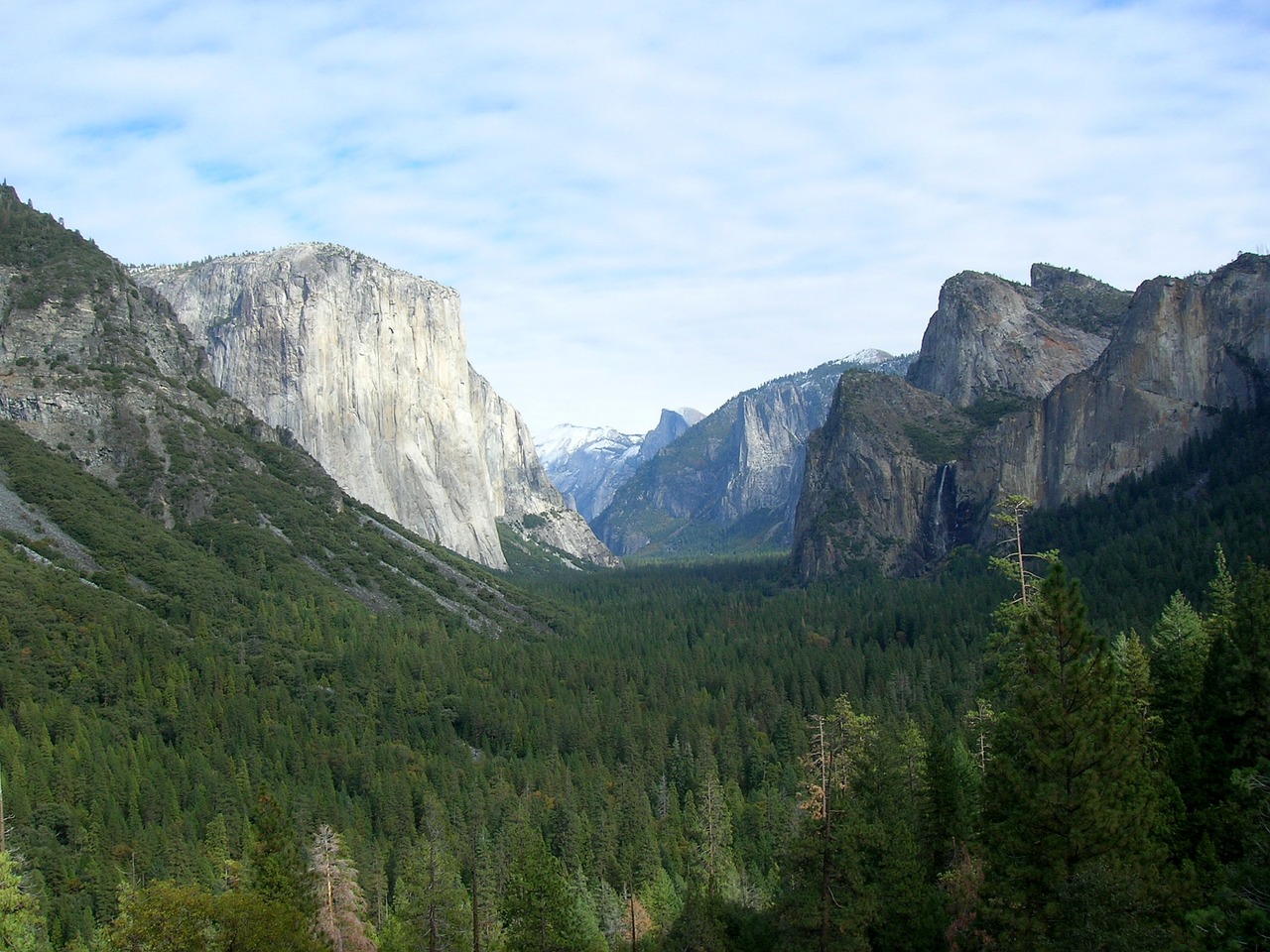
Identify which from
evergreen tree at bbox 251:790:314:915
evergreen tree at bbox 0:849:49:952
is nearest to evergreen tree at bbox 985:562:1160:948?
evergreen tree at bbox 251:790:314:915

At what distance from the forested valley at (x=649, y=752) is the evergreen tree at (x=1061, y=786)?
9 cm

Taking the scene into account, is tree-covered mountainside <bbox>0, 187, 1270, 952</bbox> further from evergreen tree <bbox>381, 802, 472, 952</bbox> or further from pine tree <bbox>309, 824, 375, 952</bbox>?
evergreen tree <bbox>381, 802, 472, 952</bbox>

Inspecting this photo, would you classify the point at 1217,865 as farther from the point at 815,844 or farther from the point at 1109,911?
the point at 815,844

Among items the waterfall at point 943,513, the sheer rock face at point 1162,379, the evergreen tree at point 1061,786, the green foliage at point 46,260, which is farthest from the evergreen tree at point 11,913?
the waterfall at point 943,513

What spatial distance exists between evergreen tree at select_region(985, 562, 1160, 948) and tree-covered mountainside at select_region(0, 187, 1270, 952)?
A: 0.09m

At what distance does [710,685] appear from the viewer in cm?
11006

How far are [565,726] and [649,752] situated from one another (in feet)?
36.6

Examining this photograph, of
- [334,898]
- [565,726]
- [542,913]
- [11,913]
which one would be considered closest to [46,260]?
[565,726]

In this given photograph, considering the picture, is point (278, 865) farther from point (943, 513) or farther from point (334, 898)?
point (943, 513)

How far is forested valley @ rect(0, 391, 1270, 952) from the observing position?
93.4ft

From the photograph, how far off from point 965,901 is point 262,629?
8811 cm

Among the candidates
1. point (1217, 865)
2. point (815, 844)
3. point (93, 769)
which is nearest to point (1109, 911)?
point (1217, 865)

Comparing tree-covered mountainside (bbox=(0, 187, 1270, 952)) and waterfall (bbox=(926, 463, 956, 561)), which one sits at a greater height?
waterfall (bbox=(926, 463, 956, 561))

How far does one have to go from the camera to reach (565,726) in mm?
94250
